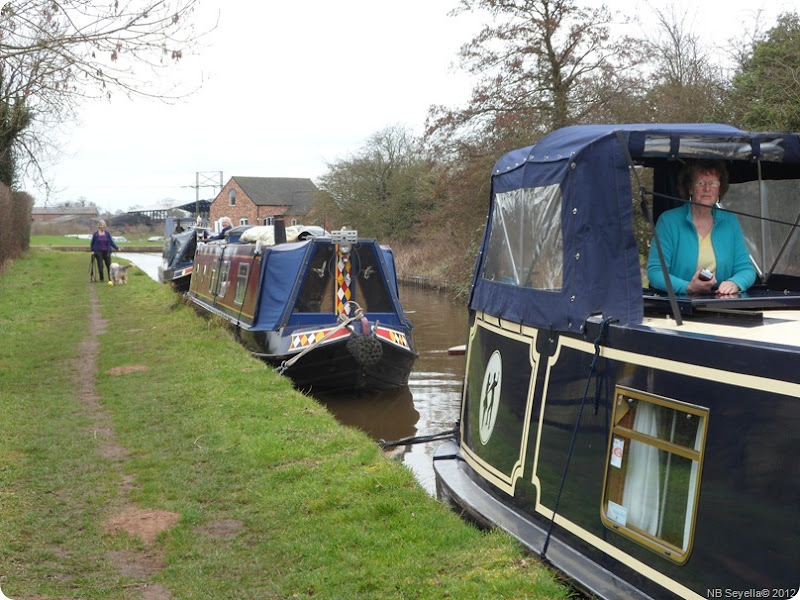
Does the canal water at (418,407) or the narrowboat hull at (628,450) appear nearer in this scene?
the narrowboat hull at (628,450)

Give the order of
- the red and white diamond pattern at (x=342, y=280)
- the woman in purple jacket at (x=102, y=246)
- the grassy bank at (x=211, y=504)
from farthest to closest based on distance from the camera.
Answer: the woman in purple jacket at (x=102, y=246), the red and white diamond pattern at (x=342, y=280), the grassy bank at (x=211, y=504)

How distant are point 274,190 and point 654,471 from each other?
2907 inches

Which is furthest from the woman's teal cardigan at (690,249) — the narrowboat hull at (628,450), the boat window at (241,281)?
the boat window at (241,281)

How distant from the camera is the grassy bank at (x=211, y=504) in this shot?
4629mm

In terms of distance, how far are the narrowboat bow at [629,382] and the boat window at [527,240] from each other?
2 centimetres

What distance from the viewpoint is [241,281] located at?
14742 mm

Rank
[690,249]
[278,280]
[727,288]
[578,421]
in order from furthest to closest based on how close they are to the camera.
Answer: [278,280], [690,249], [727,288], [578,421]

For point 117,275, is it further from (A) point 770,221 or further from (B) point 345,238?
(A) point 770,221

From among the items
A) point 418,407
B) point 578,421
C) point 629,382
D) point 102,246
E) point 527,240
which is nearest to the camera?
point 629,382

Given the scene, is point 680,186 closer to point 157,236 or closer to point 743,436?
point 743,436

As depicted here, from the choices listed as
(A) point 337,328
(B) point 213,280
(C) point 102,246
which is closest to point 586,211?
(A) point 337,328

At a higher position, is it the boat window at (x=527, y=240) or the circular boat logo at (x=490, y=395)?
the boat window at (x=527, y=240)

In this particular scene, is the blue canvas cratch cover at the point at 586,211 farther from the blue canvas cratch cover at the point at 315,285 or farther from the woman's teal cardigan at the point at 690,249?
the blue canvas cratch cover at the point at 315,285

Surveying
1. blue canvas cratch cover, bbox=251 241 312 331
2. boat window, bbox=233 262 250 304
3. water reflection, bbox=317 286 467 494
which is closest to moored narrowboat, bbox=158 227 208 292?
boat window, bbox=233 262 250 304
